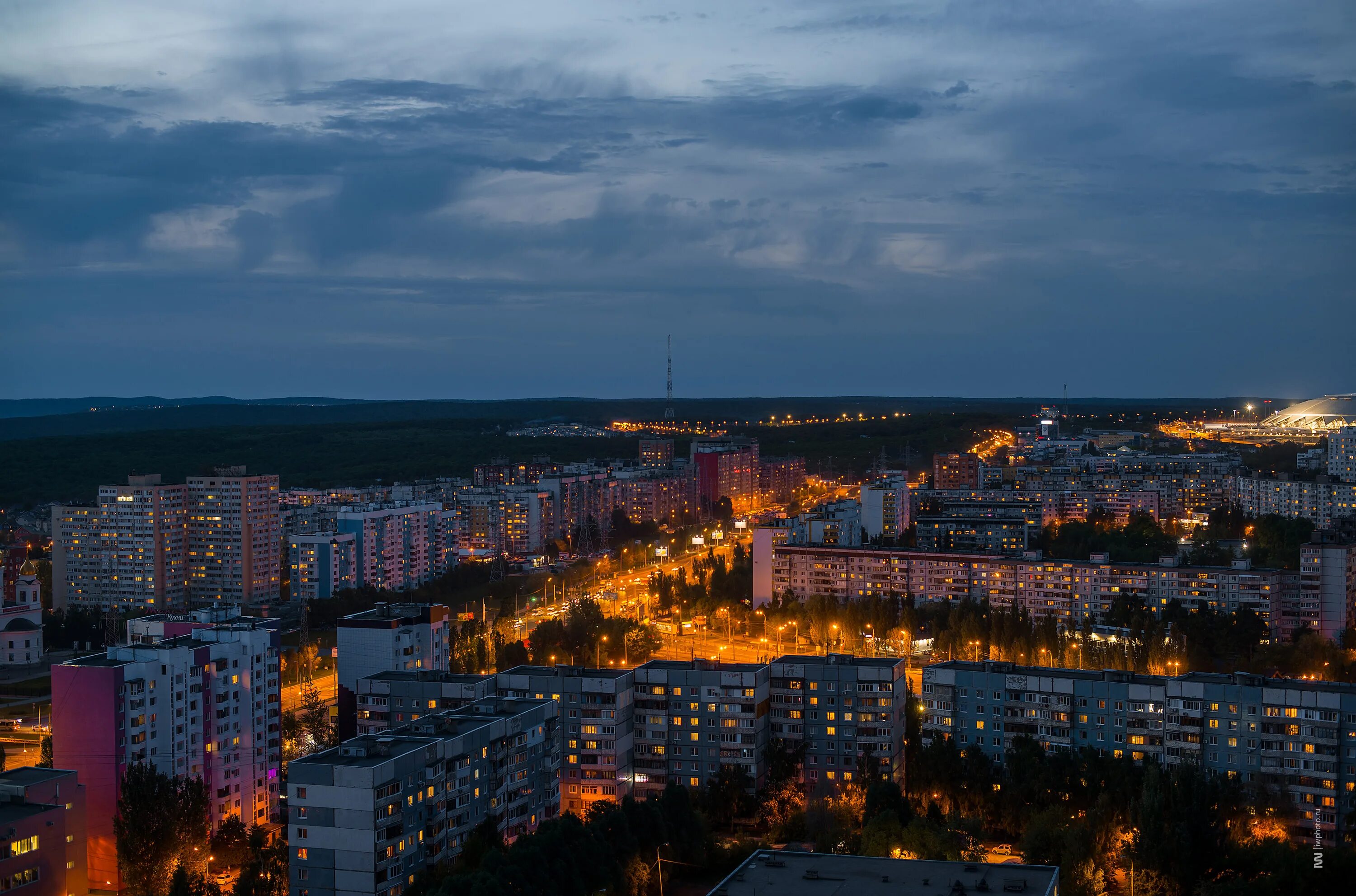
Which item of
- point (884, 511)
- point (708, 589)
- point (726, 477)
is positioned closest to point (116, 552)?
point (708, 589)

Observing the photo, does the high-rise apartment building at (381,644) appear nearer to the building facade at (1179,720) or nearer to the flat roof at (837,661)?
the flat roof at (837,661)

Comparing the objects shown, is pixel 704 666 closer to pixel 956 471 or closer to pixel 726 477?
pixel 726 477

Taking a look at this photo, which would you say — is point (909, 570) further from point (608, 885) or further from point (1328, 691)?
point (608, 885)

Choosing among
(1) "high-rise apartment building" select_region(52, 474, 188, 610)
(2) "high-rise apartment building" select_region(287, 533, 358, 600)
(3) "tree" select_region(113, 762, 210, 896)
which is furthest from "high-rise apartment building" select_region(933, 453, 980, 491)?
(3) "tree" select_region(113, 762, 210, 896)

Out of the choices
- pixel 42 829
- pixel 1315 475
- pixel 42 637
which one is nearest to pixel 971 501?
pixel 1315 475

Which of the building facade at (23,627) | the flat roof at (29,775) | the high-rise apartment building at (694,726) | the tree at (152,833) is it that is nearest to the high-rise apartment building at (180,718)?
the tree at (152,833)

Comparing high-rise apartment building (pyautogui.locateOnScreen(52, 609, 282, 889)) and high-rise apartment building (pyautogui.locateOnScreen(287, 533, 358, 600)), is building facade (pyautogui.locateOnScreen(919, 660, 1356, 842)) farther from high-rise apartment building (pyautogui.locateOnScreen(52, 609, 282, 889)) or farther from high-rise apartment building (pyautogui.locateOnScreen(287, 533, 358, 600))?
high-rise apartment building (pyautogui.locateOnScreen(287, 533, 358, 600))
